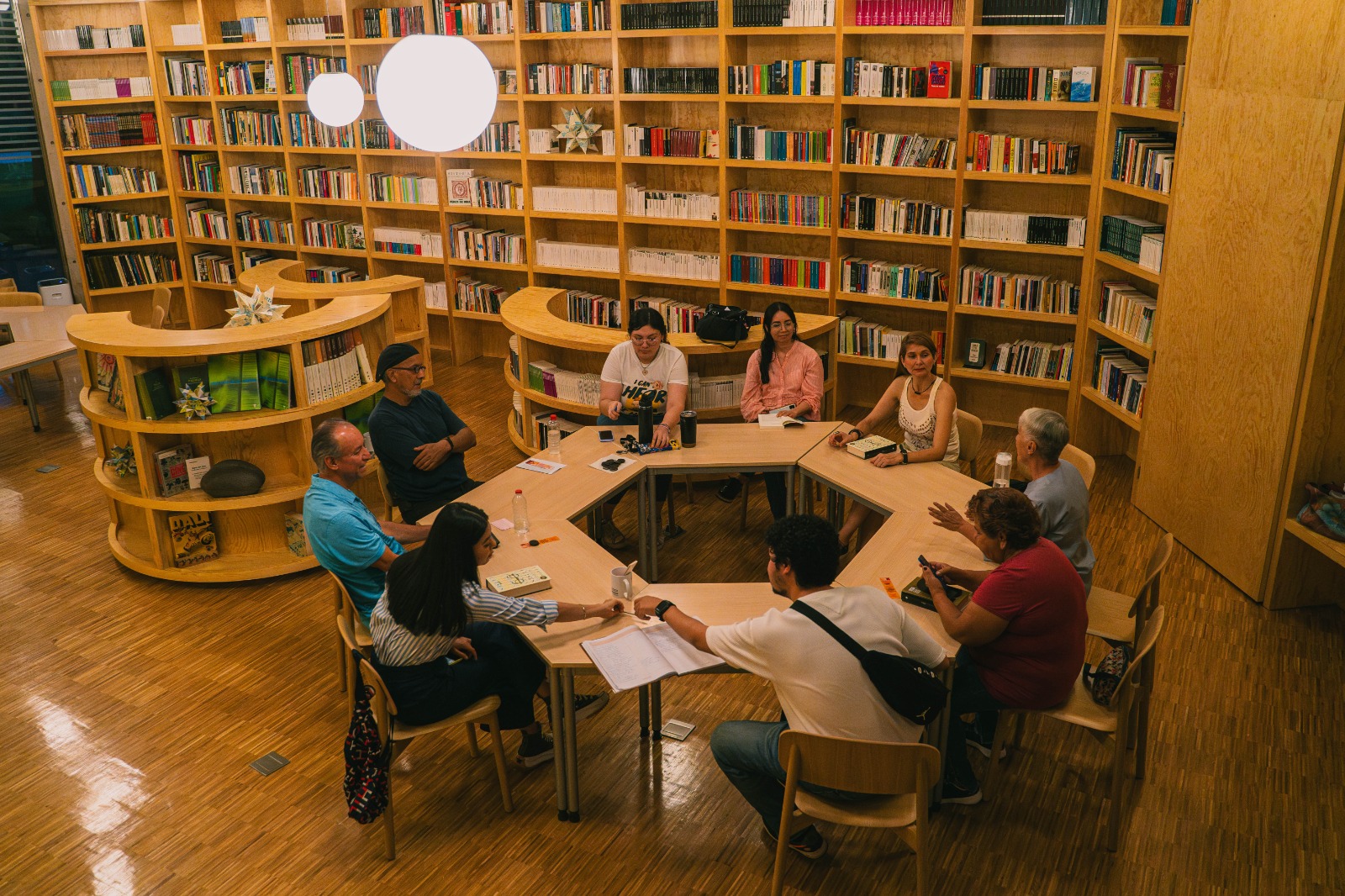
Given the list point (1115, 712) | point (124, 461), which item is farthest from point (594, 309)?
point (1115, 712)

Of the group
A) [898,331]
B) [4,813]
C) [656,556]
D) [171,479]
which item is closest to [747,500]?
[656,556]

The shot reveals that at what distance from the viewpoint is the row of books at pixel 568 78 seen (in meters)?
8.50

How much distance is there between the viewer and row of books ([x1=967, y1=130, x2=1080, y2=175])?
703 centimetres

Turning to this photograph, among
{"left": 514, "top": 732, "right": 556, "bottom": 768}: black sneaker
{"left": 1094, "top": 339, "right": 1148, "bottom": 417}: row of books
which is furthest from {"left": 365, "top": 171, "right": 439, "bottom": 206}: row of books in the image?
{"left": 514, "top": 732, "right": 556, "bottom": 768}: black sneaker

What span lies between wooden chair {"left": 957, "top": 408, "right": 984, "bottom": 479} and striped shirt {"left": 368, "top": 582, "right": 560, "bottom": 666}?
2.79 m

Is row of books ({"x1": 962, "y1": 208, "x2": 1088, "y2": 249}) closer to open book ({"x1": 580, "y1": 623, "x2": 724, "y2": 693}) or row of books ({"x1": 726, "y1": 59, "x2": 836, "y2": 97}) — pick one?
row of books ({"x1": 726, "y1": 59, "x2": 836, "y2": 97})

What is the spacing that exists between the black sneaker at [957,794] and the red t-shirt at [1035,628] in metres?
0.48

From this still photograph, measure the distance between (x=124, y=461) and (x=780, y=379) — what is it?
3.91 metres

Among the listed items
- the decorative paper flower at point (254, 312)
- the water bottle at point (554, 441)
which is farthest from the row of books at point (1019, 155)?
the decorative paper flower at point (254, 312)

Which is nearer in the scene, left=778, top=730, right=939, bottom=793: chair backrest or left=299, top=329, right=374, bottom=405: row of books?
left=778, top=730, right=939, bottom=793: chair backrest

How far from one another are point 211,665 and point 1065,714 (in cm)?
403

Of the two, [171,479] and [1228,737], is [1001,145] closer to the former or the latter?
[1228,737]

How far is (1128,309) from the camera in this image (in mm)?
6742

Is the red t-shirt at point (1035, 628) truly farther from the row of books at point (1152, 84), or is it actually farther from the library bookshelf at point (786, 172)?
the row of books at point (1152, 84)
